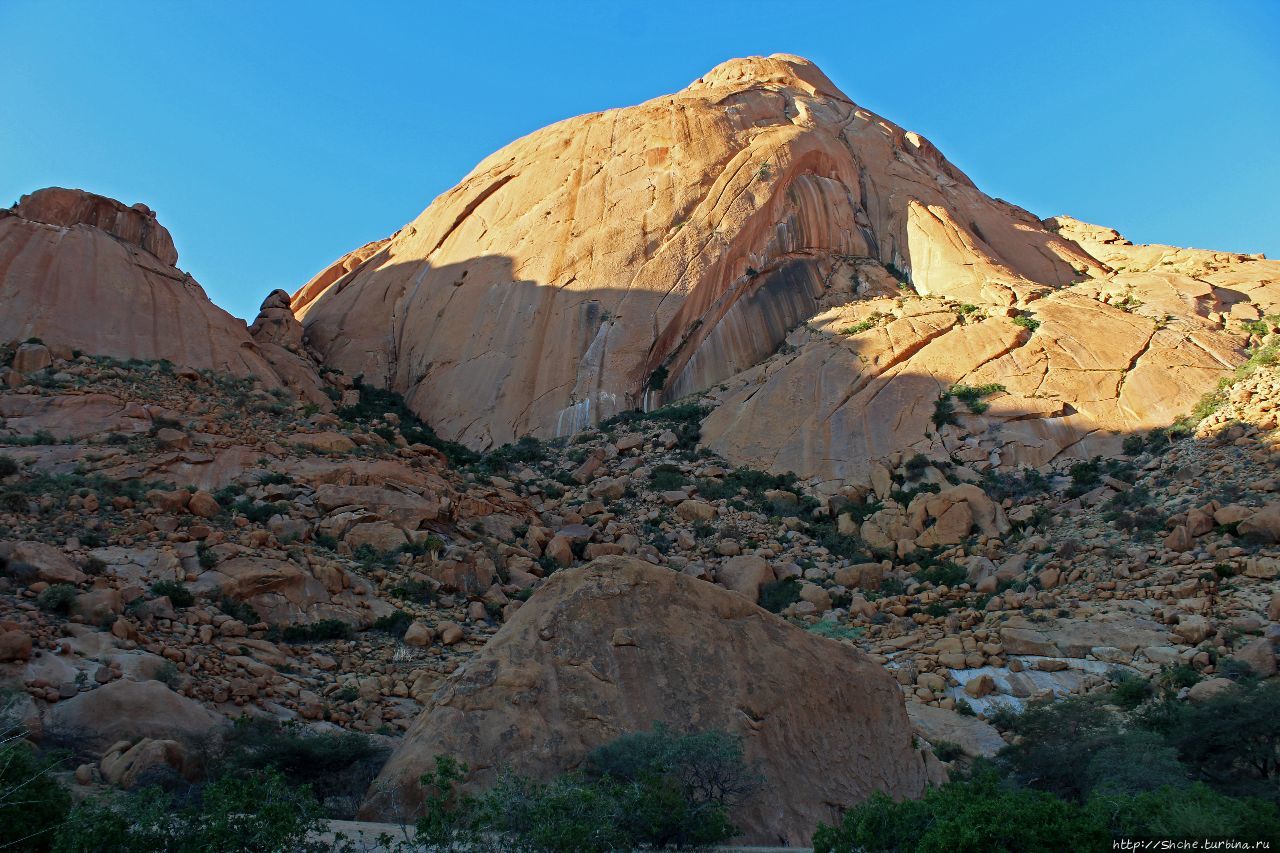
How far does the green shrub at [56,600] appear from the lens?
16922 millimetres

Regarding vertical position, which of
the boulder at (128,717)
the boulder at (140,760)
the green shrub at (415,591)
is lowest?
the boulder at (140,760)

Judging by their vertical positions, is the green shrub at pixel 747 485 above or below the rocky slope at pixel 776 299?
below

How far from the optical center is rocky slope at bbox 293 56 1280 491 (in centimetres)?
3356

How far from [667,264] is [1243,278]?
2280cm

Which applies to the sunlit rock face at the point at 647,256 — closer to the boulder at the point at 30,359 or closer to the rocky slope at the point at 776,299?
the rocky slope at the point at 776,299

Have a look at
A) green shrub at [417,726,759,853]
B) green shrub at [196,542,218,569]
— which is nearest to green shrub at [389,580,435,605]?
green shrub at [196,542,218,569]

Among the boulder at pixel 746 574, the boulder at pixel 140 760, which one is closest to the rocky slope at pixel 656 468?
the boulder at pixel 140 760

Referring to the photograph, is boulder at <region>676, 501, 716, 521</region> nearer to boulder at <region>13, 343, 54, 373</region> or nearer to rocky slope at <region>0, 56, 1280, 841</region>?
rocky slope at <region>0, 56, 1280, 841</region>

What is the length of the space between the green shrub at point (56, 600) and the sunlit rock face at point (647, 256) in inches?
927

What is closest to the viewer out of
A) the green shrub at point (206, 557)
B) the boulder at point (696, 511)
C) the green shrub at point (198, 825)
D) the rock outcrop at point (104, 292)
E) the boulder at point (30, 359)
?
the green shrub at point (198, 825)

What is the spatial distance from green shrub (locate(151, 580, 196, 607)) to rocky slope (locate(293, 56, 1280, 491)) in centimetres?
1991

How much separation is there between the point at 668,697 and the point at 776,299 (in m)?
31.2

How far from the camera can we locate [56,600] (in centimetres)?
1700

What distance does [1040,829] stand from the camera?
9.45 m
